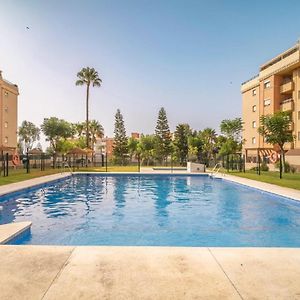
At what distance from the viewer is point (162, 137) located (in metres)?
49.1

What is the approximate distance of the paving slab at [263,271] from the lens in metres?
3.46

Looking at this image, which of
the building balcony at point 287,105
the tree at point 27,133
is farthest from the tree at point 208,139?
the tree at point 27,133

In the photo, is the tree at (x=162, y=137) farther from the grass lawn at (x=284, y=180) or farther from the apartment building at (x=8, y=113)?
the grass lawn at (x=284, y=180)

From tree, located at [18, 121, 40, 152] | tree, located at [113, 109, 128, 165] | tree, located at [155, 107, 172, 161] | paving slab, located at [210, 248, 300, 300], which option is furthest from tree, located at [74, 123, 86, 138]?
paving slab, located at [210, 248, 300, 300]

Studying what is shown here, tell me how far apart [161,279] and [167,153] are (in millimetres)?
45697

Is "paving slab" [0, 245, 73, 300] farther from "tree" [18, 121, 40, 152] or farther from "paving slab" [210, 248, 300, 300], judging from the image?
"tree" [18, 121, 40, 152]

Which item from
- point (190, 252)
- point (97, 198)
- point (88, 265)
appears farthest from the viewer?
point (97, 198)

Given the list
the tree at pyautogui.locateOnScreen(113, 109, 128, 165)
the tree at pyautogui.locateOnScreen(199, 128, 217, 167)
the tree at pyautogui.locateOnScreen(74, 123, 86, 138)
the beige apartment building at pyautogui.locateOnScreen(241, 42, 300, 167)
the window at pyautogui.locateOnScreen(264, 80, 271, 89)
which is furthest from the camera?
the tree at pyautogui.locateOnScreen(74, 123, 86, 138)

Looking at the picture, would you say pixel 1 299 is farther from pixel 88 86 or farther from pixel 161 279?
pixel 88 86

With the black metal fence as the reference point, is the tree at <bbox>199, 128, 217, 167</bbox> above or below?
above

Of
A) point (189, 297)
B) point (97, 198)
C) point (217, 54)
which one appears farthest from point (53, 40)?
point (189, 297)

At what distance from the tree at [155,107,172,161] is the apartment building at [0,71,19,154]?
21.8 m

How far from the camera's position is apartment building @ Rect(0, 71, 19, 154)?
107ft

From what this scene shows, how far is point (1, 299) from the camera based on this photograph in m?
3.25
